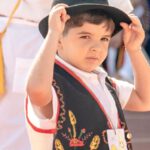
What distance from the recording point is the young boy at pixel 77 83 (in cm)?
179

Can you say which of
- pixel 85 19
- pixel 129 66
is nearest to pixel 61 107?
pixel 85 19

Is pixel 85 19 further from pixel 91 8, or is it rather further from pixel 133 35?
pixel 133 35

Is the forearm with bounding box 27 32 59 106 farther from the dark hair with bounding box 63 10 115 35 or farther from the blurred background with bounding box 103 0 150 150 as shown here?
the blurred background with bounding box 103 0 150 150

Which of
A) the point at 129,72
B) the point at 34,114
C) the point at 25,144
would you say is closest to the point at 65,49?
the point at 34,114

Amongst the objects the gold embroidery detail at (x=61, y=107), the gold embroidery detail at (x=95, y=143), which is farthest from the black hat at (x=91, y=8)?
the gold embroidery detail at (x=95, y=143)

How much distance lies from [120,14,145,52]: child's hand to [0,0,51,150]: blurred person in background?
0.30 meters

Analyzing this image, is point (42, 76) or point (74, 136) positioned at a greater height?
point (42, 76)

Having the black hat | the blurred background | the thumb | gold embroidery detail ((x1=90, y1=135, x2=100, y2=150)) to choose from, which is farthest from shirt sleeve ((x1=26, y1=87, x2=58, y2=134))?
the blurred background

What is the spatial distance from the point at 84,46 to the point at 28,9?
14.1 inches

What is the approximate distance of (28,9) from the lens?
84.7 inches

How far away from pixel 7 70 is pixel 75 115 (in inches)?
15.6

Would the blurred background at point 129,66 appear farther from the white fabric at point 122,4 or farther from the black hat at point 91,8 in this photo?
the black hat at point 91,8

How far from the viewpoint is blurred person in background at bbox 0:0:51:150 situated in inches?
83.0

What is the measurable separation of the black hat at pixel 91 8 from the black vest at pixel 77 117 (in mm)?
157
